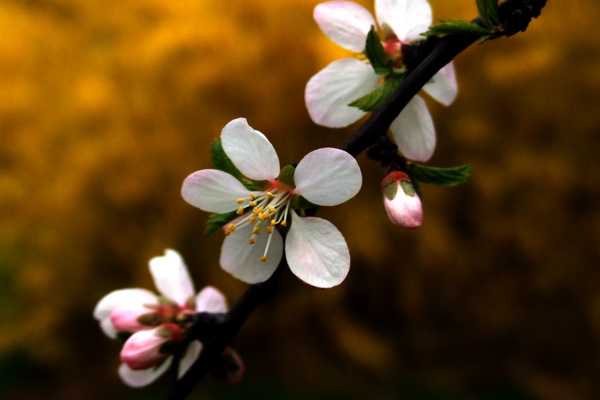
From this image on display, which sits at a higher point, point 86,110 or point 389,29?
point 389,29

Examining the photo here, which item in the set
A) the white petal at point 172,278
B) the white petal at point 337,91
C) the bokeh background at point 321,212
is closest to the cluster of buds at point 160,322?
the white petal at point 172,278

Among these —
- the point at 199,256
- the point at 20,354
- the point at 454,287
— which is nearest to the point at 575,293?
the point at 454,287

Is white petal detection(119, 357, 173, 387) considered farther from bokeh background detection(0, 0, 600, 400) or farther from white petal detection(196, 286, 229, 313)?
bokeh background detection(0, 0, 600, 400)

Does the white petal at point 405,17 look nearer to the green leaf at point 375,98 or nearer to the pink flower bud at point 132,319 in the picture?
the green leaf at point 375,98

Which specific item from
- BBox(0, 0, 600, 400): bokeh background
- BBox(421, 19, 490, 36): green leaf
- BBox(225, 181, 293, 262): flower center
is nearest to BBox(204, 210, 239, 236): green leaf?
BBox(225, 181, 293, 262): flower center

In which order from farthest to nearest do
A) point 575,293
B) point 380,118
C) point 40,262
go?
point 40,262 → point 575,293 → point 380,118

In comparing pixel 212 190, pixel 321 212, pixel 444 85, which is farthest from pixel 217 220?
pixel 321 212

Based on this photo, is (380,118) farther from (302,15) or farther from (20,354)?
(20,354)
